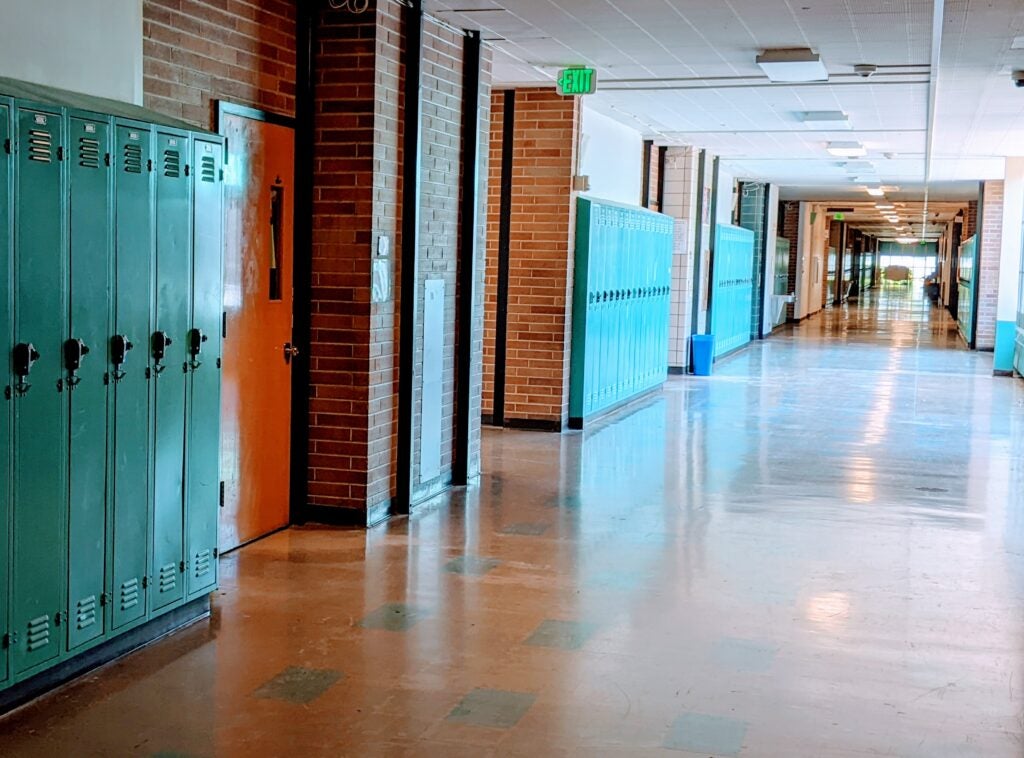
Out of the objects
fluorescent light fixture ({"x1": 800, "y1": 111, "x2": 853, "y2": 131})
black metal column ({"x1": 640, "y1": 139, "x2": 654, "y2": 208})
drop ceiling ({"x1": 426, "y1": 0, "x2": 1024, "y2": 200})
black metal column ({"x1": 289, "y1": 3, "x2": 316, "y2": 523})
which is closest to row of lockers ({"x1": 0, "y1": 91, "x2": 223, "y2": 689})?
black metal column ({"x1": 289, "y1": 3, "x2": 316, "y2": 523})

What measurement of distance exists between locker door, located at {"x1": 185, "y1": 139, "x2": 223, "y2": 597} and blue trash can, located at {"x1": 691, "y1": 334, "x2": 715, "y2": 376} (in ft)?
37.0

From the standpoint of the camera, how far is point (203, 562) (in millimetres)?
4820

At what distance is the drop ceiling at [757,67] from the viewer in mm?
6980

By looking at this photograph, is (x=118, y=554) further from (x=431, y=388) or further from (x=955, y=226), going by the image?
(x=955, y=226)

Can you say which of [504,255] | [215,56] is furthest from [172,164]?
[504,255]

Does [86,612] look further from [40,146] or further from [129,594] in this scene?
[40,146]

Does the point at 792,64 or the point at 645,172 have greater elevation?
the point at 792,64

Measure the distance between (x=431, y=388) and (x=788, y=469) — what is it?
2891mm

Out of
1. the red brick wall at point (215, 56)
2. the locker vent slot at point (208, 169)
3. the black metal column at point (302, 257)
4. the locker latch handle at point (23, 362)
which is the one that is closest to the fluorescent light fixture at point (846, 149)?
the black metal column at point (302, 257)

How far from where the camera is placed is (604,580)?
5.62 m

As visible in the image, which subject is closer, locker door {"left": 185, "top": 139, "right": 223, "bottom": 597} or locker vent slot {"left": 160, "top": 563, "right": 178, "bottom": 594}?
locker vent slot {"left": 160, "top": 563, "right": 178, "bottom": 594}

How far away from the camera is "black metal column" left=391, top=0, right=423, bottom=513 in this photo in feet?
22.4

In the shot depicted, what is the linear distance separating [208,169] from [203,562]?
157cm

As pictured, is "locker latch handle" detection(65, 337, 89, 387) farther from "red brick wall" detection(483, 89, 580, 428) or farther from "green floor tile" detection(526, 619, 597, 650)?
"red brick wall" detection(483, 89, 580, 428)
